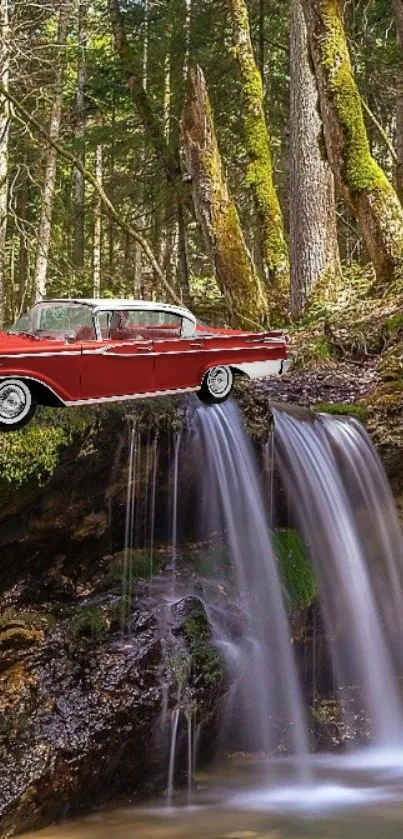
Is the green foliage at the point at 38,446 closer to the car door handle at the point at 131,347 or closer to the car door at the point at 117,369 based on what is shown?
the car door at the point at 117,369

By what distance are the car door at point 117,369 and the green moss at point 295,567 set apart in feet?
12.3

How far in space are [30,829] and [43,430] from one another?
2.79 m

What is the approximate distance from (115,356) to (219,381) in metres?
0.97

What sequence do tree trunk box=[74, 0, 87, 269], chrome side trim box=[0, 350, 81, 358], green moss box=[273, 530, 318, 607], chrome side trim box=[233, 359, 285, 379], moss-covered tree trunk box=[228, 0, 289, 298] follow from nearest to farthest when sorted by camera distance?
1. chrome side trim box=[0, 350, 81, 358]
2. chrome side trim box=[233, 359, 285, 379]
3. green moss box=[273, 530, 318, 607]
4. moss-covered tree trunk box=[228, 0, 289, 298]
5. tree trunk box=[74, 0, 87, 269]

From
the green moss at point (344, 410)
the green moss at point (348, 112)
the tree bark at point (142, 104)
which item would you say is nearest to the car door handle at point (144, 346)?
the green moss at point (344, 410)

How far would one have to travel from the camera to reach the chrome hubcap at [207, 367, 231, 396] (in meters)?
5.47

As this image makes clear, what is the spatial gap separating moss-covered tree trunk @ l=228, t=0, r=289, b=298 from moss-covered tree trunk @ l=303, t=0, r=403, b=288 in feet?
9.18

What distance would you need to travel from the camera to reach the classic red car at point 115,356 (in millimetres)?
4539

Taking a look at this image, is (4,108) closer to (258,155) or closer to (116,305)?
(258,155)

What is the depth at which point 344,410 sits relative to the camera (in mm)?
9781

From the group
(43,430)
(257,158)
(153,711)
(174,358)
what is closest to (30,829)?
(153,711)

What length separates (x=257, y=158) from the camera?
51.7ft

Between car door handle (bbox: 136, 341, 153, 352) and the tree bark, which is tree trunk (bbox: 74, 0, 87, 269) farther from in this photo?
car door handle (bbox: 136, 341, 153, 352)

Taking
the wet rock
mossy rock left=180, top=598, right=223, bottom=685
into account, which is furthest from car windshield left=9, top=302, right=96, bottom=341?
A: mossy rock left=180, top=598, right=223, bottom=685
